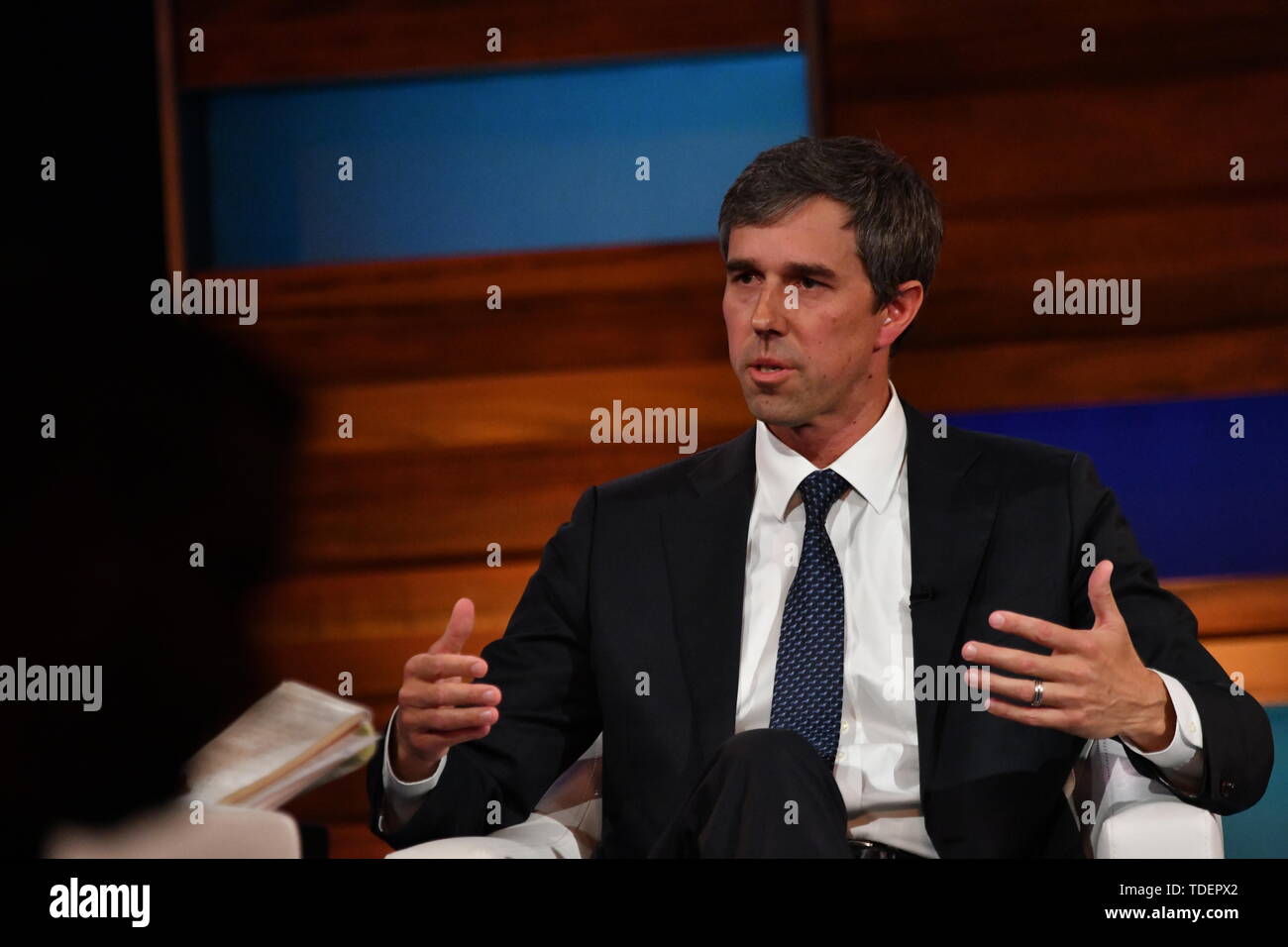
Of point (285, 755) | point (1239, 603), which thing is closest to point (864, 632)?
point (285, 755)

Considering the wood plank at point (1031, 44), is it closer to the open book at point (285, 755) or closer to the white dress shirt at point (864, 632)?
the white dress shirt at point (864, 632)

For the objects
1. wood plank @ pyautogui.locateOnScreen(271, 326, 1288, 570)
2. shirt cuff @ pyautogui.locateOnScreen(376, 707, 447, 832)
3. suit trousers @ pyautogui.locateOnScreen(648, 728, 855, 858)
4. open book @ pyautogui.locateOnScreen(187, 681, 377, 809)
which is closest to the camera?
suit trousers @ pyautogui.locateOnScreen(648, 728, 855, 858)

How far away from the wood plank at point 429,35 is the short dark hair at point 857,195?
3.45 feet

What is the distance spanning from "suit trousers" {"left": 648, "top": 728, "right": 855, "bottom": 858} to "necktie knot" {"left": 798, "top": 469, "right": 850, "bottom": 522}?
1.56 feet

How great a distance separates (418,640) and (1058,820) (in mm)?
1645

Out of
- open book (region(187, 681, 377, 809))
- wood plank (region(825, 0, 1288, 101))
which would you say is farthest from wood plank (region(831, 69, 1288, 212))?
open book (region(187, 681, 377, 809))

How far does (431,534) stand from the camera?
3.19 m

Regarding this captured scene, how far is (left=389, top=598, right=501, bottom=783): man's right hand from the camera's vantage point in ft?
5.63

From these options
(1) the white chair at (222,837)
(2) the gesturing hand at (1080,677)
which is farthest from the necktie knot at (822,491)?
(1) the white chair at (222,837)

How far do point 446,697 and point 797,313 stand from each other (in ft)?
2.50

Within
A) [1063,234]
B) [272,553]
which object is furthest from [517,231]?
[1063,234]

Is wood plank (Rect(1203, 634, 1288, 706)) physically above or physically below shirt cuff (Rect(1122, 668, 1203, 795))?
below

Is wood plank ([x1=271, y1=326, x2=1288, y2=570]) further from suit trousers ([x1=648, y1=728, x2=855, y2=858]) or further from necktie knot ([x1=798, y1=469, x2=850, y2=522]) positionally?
suit trousers ([x1=648, y1=728, x2=855, y2=858])

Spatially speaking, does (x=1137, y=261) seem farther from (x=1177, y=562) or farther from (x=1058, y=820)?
(x=1058, y=820)
